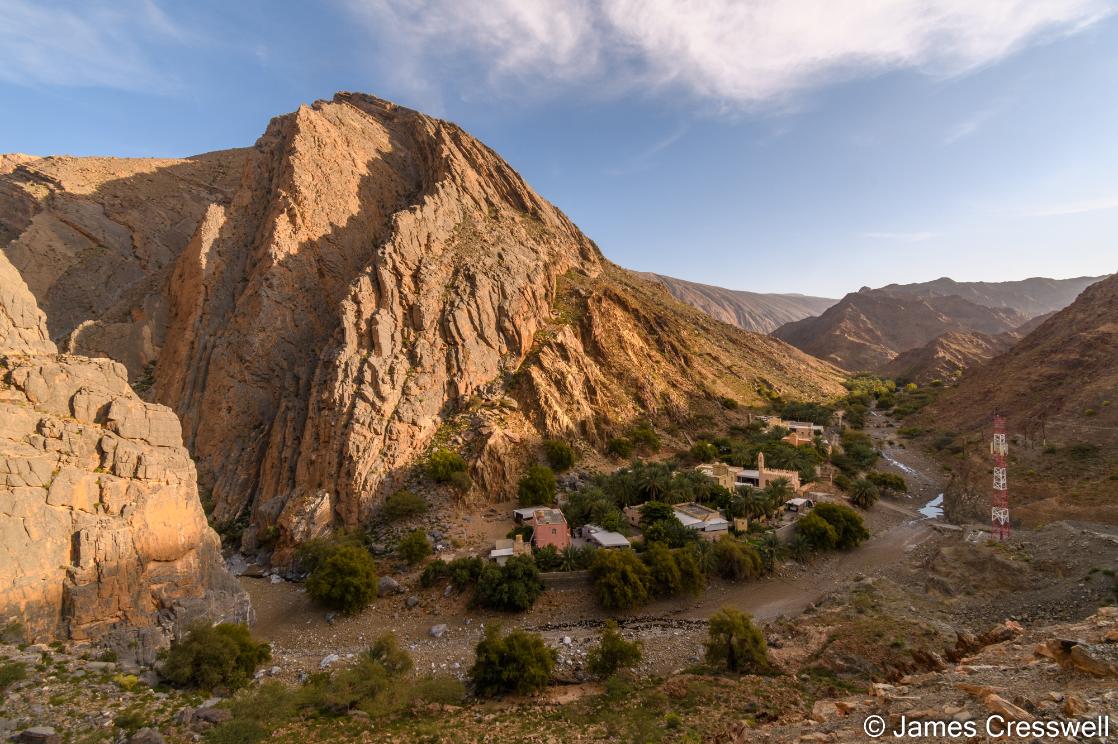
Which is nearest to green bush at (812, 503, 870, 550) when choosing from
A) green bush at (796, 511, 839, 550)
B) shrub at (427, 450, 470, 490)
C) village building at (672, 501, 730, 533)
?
green bush at (796, 511, 839, 550)

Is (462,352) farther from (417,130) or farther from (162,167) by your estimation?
(162,167)

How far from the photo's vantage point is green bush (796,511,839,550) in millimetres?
30453

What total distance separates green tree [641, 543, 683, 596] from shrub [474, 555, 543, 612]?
19.5 ft

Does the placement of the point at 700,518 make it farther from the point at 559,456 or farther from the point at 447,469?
the point at 447,469

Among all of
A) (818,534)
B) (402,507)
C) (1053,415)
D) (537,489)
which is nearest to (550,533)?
(537,489)

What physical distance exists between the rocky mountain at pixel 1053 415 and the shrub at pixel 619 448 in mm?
23922

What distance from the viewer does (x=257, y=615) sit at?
83.3ft

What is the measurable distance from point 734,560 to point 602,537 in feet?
24.7

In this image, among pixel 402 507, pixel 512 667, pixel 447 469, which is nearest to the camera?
pixel 512 667

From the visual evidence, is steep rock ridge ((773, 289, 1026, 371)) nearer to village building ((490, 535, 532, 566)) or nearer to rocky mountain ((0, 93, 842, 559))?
rocky mountain ((0, 93, 842, 559))

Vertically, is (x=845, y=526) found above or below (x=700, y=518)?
above

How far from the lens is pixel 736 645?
19172 mm

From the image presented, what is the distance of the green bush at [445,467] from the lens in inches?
1372

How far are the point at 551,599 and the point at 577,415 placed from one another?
20.3 metres
